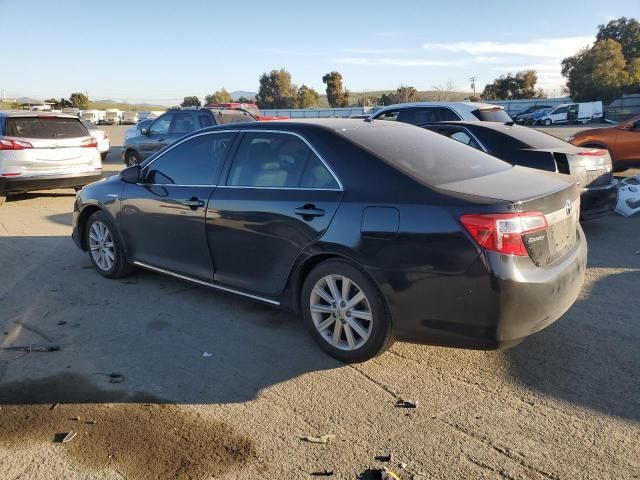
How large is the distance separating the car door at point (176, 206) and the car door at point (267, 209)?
192 mm

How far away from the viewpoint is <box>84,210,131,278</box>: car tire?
541 cm

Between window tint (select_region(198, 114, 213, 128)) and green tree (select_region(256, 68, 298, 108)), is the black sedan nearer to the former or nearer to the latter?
window tint (select_region(198, 114, 213, 128))

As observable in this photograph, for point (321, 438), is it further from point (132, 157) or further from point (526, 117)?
point (526, 117)

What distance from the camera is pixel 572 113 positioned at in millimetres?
41781

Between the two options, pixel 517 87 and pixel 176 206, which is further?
pixel 517 87

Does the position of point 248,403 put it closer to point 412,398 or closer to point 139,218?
point 412,398

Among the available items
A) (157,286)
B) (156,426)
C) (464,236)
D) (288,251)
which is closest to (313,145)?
(288,251)

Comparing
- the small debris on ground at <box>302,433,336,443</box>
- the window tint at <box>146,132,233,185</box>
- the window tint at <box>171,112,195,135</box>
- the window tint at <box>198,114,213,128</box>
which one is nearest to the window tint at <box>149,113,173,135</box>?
the window tint at <box>171,112,195,135</box>

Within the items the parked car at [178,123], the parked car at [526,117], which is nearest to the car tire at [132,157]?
the parked car at [178,123]

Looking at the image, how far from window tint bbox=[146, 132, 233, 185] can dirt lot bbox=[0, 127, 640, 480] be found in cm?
114

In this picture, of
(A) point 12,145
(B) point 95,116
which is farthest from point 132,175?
(B) point 95,116

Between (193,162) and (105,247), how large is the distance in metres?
1.60

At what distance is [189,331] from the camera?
4.26 metres

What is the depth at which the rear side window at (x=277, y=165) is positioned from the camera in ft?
12.5
